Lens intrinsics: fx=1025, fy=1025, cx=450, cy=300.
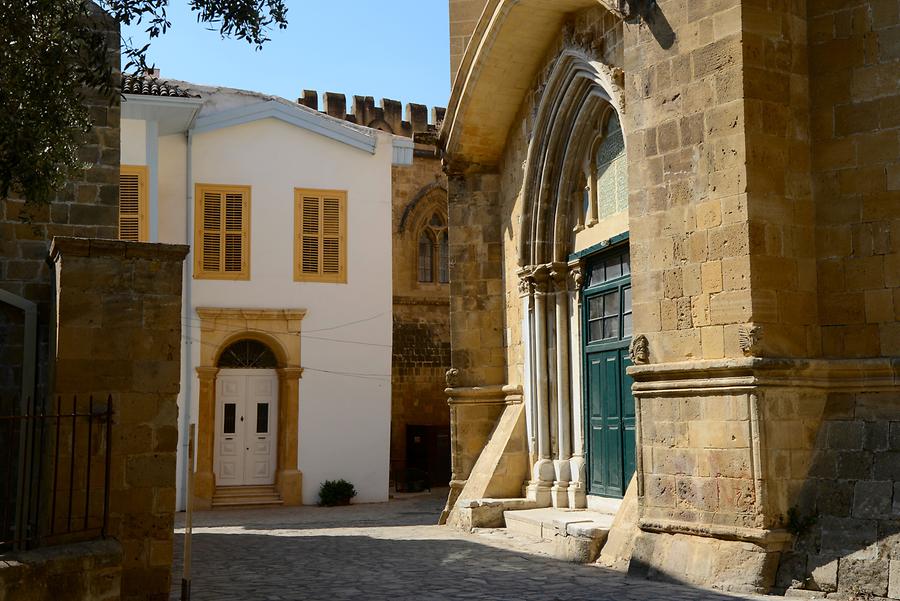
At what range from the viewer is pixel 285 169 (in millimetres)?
17906

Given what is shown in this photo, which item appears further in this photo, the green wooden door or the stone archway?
the stone archway

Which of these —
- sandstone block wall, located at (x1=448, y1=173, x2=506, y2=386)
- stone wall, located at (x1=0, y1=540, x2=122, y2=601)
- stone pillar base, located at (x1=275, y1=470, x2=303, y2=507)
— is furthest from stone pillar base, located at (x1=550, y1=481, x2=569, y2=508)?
stone pillar base, located at (x1=275, y1=470, x2=303, y2=507)

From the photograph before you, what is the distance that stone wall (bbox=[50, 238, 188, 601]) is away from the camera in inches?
258

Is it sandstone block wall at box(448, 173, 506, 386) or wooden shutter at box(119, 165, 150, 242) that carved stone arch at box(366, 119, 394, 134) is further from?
sandstone block wall at box(448, 173, 506, 386)

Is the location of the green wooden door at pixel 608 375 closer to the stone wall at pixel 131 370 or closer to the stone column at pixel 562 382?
the stone column at pixel 562 382

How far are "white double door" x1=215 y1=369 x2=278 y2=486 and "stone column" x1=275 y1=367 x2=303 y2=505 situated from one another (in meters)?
0.17

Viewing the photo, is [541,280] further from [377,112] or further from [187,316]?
[377,112]

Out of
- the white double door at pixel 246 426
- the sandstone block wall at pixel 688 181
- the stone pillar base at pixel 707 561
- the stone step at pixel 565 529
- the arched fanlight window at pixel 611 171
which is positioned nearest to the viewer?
the stone pillar base at pixel 707 561

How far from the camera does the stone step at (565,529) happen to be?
342 inches

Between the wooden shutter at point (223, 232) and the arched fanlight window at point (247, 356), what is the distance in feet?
3.81

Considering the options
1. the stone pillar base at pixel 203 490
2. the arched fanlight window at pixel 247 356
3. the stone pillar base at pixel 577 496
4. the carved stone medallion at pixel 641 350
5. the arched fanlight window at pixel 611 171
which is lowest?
the stone pillar base at pixel 203 490

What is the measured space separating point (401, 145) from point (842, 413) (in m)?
12.9

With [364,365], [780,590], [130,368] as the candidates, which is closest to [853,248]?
[780,590]

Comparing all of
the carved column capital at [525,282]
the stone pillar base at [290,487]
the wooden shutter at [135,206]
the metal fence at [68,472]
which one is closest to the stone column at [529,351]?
the carved column capital at [525,282]
